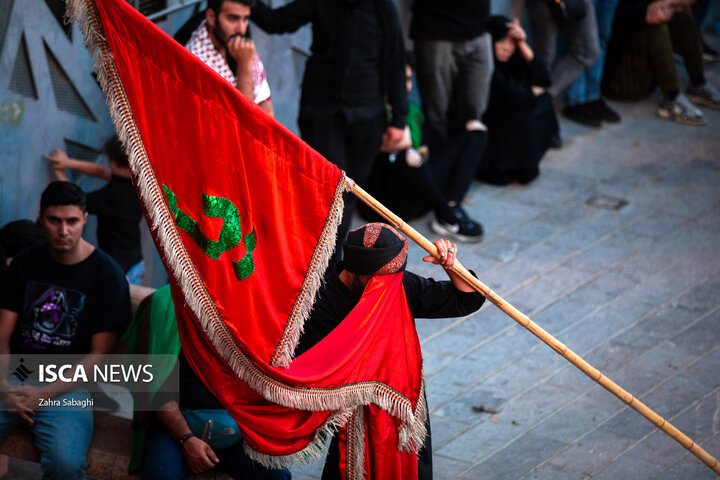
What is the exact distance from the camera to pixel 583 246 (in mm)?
8086

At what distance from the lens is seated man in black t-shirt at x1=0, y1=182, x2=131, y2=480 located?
16.3ft

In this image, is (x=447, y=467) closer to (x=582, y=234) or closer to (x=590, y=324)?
(x=590, y=324)

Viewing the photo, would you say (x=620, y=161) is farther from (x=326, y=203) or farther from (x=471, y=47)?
(x=326, y=203)

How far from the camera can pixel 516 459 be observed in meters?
5.48

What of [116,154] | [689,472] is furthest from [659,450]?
[116,154]

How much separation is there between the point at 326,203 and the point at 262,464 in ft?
4.20

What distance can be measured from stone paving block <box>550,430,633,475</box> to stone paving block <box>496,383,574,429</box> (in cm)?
35

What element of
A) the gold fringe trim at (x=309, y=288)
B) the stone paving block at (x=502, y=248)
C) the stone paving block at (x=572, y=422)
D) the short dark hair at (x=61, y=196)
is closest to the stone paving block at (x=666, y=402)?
the stone paving block at (x=572, y=422)

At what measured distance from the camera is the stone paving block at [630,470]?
5.27m

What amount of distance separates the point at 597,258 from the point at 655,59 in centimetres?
367

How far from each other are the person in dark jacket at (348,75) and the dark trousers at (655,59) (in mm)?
4325

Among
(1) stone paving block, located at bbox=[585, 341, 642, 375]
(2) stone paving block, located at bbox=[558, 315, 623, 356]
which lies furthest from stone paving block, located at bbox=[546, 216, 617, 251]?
(1) stone paving block, located at bbox=[585, 341, 642, 375]

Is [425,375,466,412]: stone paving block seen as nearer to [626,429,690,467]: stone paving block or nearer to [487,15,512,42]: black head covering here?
[626,429,690,467]: stone paving block

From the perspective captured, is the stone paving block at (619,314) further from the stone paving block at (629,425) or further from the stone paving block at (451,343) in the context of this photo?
the stone paving block at (629,425)
